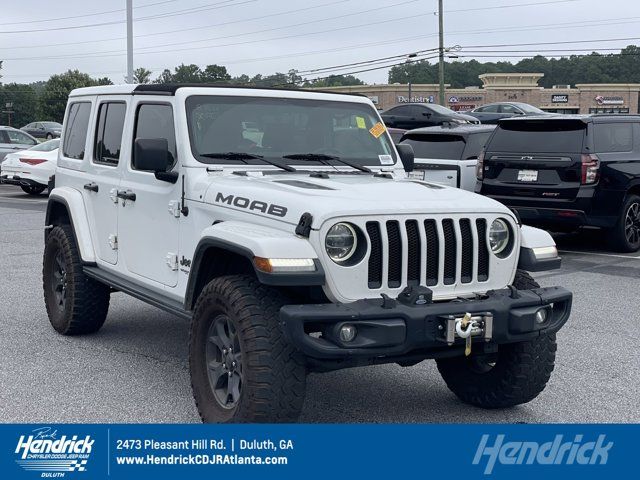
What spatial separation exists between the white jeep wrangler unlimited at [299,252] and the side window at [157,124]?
0.01m

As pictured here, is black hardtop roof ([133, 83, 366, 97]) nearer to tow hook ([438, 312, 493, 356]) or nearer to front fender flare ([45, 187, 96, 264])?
front fender flare ([45, 187, 96, 264])

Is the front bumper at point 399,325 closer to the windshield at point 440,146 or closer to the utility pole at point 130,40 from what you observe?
the windshield at point 440,146

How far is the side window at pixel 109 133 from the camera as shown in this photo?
6523 mm

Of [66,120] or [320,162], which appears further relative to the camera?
[66,120]

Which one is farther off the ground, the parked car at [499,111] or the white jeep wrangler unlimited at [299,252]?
the parked car at [499,111]

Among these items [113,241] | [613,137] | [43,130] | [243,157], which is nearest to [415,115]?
[613,137]

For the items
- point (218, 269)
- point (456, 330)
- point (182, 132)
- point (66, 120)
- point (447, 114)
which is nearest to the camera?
point (456, 330)

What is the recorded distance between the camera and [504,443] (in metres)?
4.09

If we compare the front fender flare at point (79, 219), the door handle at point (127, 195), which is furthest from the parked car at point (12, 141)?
the door handle at point (127, 195)

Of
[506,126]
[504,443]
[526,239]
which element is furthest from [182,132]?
[506,126]

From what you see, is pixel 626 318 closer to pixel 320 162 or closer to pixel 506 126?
pixel 320 162

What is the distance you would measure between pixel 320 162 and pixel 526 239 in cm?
149

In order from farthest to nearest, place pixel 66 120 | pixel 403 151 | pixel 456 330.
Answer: pixel 66 120
pixel 403 151
pixel 456 330

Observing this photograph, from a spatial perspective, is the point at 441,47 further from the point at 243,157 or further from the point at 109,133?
the point at 243,157
